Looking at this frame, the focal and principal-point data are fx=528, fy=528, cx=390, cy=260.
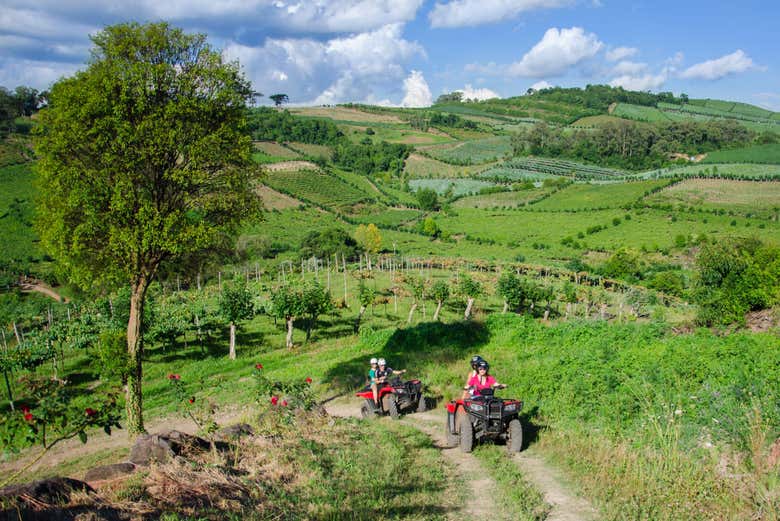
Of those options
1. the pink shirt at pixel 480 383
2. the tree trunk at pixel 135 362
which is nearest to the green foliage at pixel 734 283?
the pink shirt at pixel 480 383

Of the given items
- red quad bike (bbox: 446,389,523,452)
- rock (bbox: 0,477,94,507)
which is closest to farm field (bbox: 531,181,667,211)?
red quad bike (bbox: 446,389,523,452)

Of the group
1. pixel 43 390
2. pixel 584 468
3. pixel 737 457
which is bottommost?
pixel 584 468

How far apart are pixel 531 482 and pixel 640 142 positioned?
140586mm

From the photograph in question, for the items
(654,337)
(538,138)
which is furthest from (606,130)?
(654,337)

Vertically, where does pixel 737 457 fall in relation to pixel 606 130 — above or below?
below

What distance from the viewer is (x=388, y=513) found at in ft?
22.4

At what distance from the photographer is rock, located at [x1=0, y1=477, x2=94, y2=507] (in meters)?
6.06

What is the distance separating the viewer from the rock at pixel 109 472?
7.30 meters

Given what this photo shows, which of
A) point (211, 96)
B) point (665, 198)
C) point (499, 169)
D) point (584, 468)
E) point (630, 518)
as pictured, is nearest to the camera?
point (630, 518)

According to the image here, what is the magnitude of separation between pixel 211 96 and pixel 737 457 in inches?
459

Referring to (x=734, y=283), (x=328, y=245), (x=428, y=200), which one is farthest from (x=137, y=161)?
(x=428, y=200)

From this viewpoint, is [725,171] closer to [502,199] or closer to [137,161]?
[502,199]

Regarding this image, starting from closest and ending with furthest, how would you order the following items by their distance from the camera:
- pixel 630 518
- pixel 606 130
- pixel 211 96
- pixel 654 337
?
pixel 630 518
pixel 211 96
pixel 654 337
pixel 606 130

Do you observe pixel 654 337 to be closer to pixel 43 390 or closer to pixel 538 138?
pixel 43 390
